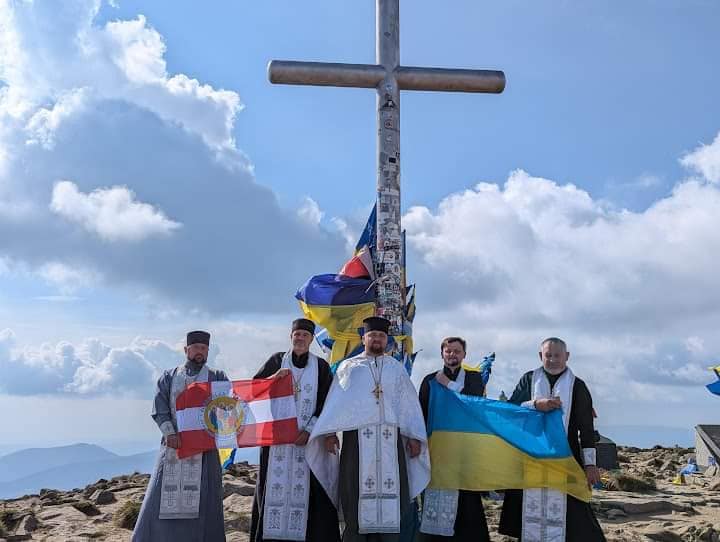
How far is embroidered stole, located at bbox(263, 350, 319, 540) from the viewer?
7.40 metres

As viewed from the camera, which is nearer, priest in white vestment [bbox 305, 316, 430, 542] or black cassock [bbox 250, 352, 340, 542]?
priest in white vestment [bbox 305, 316, 430, 542]

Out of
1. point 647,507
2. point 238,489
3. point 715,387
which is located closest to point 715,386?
point 715,387

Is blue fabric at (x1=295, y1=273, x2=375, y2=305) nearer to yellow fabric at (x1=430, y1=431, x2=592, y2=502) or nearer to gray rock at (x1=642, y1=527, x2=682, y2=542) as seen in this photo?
yellow fabric at (x1=430, y1=431, x2=592, y2=502)

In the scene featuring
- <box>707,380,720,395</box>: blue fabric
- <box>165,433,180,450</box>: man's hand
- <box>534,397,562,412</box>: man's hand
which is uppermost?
<box>707,380,720,395</box>: blue fabric

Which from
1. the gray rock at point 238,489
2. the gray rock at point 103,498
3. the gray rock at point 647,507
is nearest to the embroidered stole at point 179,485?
the gray rock at point 238,489

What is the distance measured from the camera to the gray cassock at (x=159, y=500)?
25.2 feet

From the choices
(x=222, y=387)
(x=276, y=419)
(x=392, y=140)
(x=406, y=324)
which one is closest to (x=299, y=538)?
(x=276, y=419)

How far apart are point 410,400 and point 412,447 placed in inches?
17.8

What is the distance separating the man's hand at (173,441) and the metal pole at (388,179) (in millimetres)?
2824

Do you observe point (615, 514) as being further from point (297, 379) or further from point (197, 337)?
point (197, 337)

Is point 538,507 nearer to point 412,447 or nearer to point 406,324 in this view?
point 412,447

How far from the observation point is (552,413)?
750cm

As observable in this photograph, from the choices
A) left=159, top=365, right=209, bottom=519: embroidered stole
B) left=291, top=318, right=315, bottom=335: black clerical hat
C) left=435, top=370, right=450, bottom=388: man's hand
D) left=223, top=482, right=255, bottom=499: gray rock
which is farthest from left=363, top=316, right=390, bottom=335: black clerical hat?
left=223, top=482, right=255, bottom=499: gray rock

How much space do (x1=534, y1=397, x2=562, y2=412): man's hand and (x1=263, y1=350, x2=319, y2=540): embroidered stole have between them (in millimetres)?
2215
